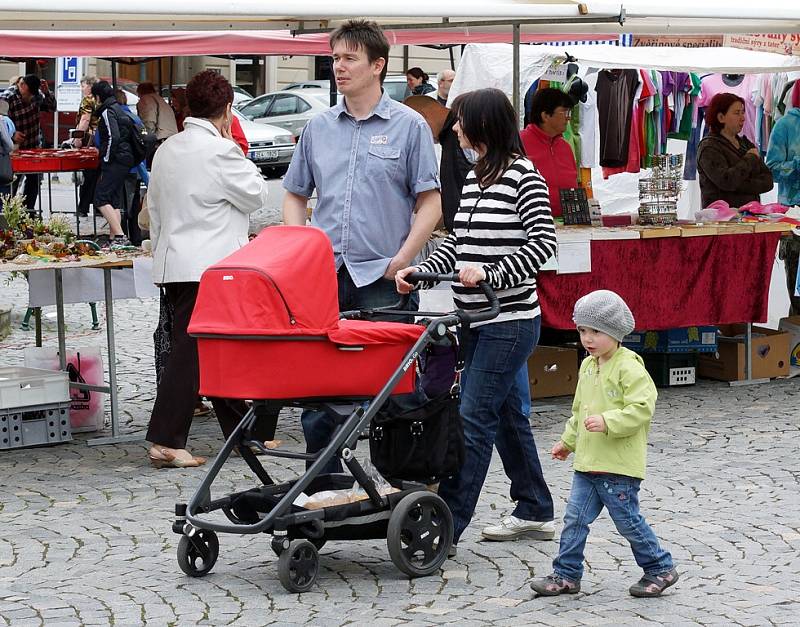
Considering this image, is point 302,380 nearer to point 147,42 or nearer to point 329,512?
point 329,512

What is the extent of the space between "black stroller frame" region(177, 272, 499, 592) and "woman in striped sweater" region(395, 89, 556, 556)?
0.16 metres

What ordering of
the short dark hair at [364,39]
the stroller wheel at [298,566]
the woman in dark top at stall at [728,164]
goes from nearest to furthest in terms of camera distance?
1. the stroller wheel at [298,566]
2. the short dark hair at [364,39]
3. the woman in dark top at stall at [728,164]

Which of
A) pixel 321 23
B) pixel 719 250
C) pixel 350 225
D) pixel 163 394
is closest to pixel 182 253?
pixel 163 394

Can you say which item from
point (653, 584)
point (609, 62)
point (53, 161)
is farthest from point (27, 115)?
point (653, 584)

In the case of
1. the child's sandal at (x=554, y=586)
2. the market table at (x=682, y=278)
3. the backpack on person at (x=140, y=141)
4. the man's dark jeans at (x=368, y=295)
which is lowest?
the child's sandal at (x=554, y=586)

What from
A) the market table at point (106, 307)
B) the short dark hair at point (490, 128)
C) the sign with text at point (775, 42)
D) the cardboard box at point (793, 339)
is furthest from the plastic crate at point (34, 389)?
the sign with text at point (775, 42)

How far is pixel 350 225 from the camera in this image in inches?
227

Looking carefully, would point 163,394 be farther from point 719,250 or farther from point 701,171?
point 701,171

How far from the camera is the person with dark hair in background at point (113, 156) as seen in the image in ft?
52.1

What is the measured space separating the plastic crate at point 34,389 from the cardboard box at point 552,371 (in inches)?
111

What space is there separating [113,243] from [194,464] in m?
1.99

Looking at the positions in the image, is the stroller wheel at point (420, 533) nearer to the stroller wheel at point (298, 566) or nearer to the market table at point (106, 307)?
the stroller wheel at point (298, 566)

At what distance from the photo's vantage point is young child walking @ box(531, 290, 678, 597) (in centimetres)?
477

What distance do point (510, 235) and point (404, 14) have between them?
2.03 m
